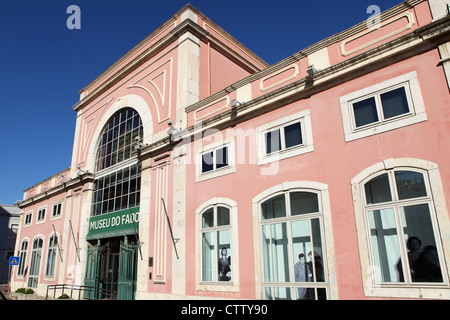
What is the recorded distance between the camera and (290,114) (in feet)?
32.0

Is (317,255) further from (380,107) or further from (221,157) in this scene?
(221,157)

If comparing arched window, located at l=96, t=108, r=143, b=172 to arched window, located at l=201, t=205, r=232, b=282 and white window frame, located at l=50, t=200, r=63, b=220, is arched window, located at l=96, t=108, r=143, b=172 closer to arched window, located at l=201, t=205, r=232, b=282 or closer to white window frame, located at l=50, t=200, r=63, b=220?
white window frame, located at l=50, t=200, r=63, b=220

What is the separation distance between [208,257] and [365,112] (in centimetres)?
634

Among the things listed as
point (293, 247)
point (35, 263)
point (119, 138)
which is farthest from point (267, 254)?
point (35, 263)

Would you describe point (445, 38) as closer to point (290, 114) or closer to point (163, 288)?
point (290, 114)

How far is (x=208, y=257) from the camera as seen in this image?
10.7m

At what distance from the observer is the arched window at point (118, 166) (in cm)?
1523

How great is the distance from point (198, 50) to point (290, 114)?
664 cm

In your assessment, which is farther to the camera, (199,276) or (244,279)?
(199,276)

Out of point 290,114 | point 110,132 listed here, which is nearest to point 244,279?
point 290,114

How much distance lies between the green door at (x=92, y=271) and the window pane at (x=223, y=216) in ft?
27.1

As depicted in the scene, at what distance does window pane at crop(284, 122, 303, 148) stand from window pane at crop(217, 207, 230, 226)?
9.45ft

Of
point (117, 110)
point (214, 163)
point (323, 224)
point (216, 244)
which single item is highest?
point (117, 110)

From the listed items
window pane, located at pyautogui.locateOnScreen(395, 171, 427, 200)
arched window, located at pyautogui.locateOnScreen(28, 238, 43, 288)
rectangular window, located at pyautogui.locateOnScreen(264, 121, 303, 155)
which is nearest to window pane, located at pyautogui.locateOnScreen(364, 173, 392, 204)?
window pane, located at pyautogui.locateOnScreen(395, 171, 427, 200)
